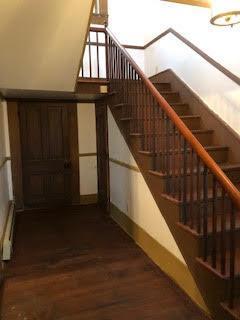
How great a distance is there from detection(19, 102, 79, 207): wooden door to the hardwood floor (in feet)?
3.54

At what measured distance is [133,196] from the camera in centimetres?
358

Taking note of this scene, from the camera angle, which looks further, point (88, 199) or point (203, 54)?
point (88, 199)

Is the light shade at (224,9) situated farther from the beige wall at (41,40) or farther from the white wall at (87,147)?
the white wall at (87,147)

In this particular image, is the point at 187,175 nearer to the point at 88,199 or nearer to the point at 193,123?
the point at 193,123

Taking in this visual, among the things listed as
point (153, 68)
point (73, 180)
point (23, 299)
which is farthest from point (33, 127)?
point (23, 299)

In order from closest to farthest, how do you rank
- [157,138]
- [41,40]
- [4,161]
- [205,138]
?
[41,40] → [157,138] → [205,138] → [4,161]

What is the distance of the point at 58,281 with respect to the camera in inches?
109

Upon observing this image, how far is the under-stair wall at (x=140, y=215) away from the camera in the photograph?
2.58 m

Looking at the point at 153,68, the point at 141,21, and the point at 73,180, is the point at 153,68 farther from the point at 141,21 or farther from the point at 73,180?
the point at 73,180

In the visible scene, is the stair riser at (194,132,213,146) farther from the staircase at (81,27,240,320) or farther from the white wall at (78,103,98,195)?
the white wall at (78,103,98,195)

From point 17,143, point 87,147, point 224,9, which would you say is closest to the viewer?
point 224,9

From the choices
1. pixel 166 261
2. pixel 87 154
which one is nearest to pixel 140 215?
pixel 166 261

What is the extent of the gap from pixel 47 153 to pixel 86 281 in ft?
9.29

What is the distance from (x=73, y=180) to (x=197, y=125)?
252 cm
